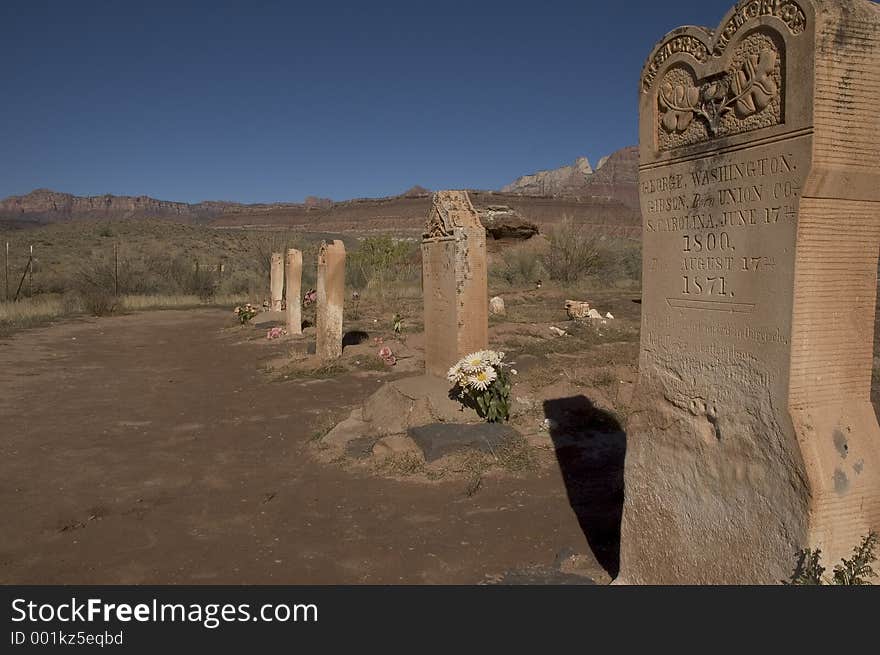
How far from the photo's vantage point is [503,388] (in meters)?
6.15

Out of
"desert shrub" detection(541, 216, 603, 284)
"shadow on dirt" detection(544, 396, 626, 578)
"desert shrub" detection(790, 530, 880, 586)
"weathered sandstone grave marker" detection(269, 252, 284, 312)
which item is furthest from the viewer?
"desert shrub" detection(541, 216, 603, 284)

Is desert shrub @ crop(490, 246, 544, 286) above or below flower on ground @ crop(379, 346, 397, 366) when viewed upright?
above

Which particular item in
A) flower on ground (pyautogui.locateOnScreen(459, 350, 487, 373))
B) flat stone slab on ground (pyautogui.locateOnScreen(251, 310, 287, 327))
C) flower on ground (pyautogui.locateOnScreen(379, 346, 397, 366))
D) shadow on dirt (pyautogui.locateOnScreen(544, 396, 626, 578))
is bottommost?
shadow on dirt (pyautogui.locateOnScreen(544, 396, 626, 578))

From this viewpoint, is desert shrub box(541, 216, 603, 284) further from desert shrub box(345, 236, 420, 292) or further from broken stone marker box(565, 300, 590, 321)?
broken stone marker box(565, 300, 590, 321)

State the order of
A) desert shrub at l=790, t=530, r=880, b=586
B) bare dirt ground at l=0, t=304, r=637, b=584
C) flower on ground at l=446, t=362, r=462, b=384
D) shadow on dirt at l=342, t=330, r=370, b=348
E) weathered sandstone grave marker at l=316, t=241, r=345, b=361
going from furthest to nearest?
shadow on dirt at l=342, t=330, r=370, b=348
weathered sandstone grave marker at l=316, t=241, r=345, b=361
flower on ground at l=446, t=362, r=462, b=384
bare dirt ground at l=0, t=304, r=637, b=584
desert shrub at l=790, t=530, r=880, b=586

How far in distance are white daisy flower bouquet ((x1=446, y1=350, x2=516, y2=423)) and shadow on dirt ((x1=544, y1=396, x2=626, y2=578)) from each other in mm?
554

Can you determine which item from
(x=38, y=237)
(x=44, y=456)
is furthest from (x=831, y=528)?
(x=38, y=237)

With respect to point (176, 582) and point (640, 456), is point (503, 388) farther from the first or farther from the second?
point (176, 582)

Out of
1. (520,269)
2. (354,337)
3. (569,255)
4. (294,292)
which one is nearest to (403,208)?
(520,269)

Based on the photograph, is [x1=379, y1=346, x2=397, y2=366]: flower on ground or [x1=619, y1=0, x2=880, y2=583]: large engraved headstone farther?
[x1=379, y1=346, x2=397, y2=366]: flower on ground

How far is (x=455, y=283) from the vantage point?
263 inches

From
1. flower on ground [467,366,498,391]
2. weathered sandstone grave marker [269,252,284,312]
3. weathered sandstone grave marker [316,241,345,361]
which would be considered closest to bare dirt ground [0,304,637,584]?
flower on ground [467,366,498,391]

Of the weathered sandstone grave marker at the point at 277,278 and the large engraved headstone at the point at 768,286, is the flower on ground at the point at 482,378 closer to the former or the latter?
the large engraved headstone at the point at 768,286

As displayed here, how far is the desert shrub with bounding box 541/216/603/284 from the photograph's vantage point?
876 inches
